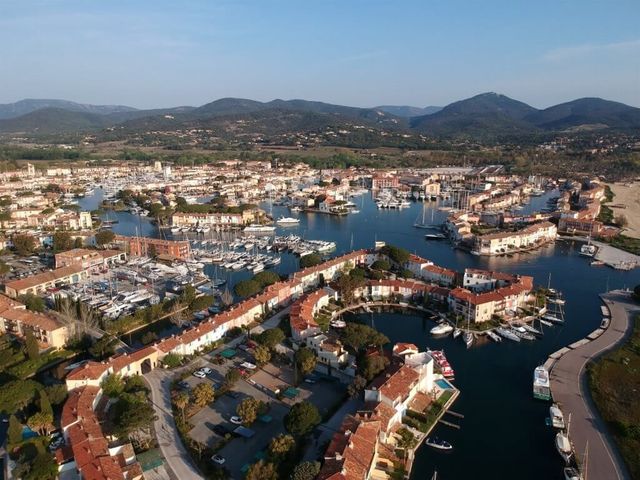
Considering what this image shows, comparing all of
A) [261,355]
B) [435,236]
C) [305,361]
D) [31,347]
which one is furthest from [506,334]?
[435,236]

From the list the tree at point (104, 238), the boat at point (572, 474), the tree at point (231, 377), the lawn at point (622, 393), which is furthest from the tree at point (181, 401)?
the tree at point (104, 238)

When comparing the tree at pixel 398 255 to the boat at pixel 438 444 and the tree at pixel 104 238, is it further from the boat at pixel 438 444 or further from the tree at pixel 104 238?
the tree at pixel 104 238

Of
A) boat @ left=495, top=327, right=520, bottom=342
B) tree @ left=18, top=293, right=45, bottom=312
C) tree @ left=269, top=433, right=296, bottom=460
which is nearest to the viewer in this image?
tree @ left=269, top=433, right=296, bottom=460

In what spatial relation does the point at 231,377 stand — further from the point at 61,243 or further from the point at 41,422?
the point at 61,243

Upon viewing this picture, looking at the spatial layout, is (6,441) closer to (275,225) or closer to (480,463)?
(480,463)

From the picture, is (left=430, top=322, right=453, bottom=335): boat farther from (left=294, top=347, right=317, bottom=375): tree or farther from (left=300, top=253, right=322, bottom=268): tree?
(left=300, top=253, right=322, bottom=268): tree

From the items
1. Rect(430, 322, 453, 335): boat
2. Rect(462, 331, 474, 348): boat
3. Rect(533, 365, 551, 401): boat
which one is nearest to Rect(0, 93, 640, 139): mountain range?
Rect(430, 322, 453, 335): boat
